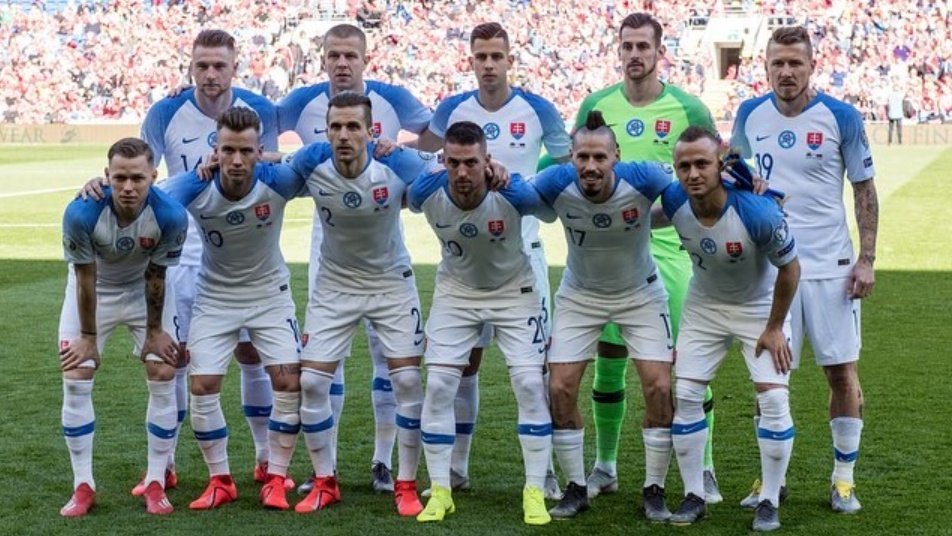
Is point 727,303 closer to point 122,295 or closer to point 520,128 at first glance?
point 520,128

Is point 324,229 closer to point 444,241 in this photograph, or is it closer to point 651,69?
point 444,241

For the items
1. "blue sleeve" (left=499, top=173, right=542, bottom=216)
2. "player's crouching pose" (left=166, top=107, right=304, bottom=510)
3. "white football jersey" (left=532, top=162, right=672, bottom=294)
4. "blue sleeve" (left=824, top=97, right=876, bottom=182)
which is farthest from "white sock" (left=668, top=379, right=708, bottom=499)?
"player's crouching pose" (left=166, top=107, right=304, bottom=510)

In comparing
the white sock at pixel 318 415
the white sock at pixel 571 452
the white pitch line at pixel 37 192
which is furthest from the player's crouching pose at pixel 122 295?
the white pitch line at pixel 37 192

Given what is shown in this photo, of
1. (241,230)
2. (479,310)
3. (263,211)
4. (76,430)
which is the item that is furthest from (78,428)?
(479,310)

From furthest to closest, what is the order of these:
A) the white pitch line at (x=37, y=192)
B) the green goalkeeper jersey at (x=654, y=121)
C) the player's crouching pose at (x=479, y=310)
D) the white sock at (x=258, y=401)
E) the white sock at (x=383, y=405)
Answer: the white pitch line at (x=37, y=192) < the white sock at (x=258, y=401) < the white sock at (x=383, y=405) < the green goalkeeper jersey at (x=654, y=121) < the player's crouching pose at (x=479, y=310)

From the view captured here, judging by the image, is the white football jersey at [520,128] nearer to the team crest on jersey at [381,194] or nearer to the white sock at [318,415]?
the team crest on jersey at [381,194]

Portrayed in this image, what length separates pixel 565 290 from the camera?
645cm

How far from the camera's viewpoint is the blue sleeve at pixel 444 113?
712 centimetres

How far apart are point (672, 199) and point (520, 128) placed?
1.18 m

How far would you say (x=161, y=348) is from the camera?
6.41 meters

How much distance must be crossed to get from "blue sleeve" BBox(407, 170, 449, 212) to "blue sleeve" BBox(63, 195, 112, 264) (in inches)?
54.4

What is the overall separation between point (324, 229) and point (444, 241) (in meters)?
0.62

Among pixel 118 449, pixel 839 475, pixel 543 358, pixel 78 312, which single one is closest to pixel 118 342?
pixel 118 449

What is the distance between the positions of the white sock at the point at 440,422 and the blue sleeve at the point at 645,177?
3.88ft
